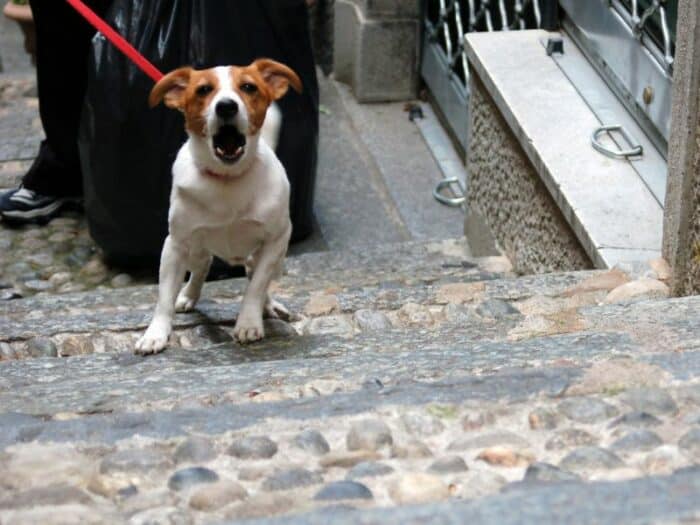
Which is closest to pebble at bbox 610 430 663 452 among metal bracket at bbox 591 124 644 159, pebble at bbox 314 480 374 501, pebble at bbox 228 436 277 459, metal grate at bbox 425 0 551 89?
pebble at bbox 314 480 374 501

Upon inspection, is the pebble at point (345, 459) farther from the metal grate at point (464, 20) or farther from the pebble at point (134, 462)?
the metal grate at point (464, 20)

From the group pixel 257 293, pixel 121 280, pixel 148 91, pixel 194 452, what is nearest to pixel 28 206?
pixel 121 280

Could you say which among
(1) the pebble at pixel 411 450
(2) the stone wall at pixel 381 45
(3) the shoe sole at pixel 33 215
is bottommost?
(3) the shoe sole at pixel 33 215

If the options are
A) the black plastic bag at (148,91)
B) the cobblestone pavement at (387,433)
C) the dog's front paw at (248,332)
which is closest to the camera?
the cobblestone pavement at (387,433)

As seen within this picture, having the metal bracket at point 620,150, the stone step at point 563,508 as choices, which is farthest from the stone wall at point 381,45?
the stone step at point 563,508

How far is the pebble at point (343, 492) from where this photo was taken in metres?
1.51

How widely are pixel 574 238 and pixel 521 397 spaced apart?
170 centimetres

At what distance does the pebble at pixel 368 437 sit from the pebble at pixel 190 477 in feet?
0.66

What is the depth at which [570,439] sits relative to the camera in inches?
65.4

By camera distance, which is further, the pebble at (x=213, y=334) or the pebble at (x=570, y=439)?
the pebble at (x=213, y=334)

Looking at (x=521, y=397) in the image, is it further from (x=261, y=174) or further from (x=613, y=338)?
(x=261, y=174)

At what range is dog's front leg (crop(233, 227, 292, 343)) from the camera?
289 centimetres

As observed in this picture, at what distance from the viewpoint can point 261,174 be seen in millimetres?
2799

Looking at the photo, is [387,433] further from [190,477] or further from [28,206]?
[28,206]
